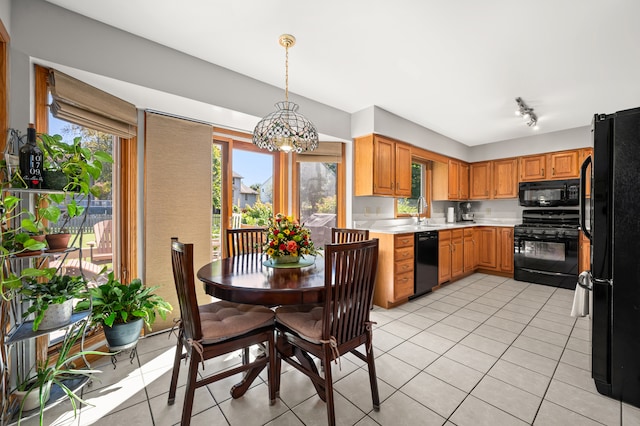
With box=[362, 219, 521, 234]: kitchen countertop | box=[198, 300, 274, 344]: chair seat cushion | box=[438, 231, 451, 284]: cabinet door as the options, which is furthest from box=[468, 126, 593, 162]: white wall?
box=[198, 300, 274, 344]: chair seat cushion

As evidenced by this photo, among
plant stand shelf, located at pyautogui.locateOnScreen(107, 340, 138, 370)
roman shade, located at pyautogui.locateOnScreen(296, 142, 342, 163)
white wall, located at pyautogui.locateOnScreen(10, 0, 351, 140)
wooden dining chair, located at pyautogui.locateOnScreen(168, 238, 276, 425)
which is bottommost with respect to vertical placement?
plant stand shelf, located at pyautogui.locateOnScreen(107, 340, 138, 370)

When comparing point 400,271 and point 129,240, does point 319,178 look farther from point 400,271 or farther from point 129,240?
point 129,240

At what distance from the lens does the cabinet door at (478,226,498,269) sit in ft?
15.8

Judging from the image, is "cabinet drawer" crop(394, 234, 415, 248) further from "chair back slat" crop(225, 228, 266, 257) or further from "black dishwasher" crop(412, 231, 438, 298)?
"chair back slat" crop(225, 228, 266, 257)

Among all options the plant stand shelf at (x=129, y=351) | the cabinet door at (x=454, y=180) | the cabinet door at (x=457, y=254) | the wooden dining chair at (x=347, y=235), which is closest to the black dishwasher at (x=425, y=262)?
the cabinet door at (x=457, y=254)

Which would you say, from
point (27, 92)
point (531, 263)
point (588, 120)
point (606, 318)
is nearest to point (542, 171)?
point (588, 120)

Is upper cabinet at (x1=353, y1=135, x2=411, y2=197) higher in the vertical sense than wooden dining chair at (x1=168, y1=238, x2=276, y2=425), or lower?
higher

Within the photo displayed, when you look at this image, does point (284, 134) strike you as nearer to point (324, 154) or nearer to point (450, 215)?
point (324, 154)

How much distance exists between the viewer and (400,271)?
3.31m

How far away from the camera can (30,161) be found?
4.68ft

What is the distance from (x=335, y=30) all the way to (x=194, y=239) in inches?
89.6

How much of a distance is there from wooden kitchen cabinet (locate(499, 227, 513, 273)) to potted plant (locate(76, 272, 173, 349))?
16.6 ft

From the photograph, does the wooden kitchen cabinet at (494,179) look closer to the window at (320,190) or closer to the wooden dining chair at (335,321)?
the window at (320,190)

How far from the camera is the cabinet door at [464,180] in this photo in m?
5.34
